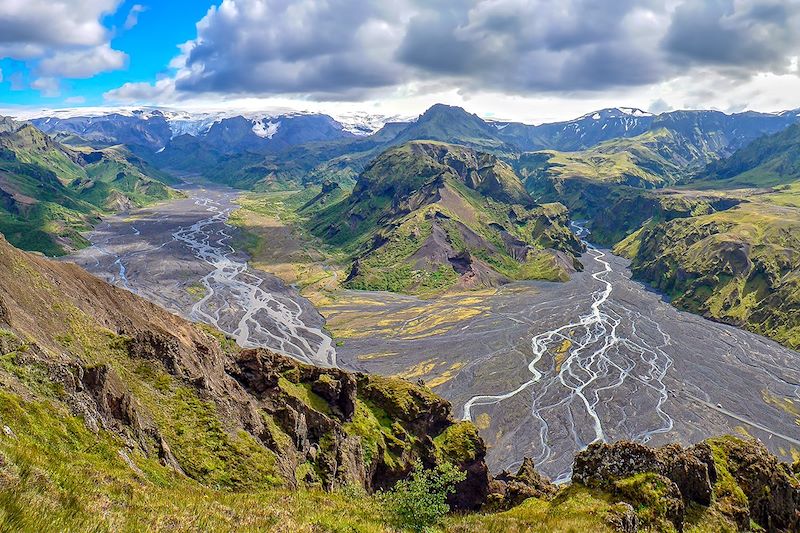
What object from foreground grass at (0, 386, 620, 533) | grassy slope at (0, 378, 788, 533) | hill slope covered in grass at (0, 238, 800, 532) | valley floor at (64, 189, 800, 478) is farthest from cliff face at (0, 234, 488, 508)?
valley floor at (64, 189, 800, 478)

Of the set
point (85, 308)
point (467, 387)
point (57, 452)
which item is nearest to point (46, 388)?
point (57, 452)

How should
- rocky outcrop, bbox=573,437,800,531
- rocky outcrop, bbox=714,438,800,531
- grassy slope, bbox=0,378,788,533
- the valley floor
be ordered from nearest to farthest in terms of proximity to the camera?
grassy slope, bbox=0,378,788,533 → rocky outcrop, bbox=573,437,800,531 → rocky outcrop, bbox=714,438,800,531 → the valley floor

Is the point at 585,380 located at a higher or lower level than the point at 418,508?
lower

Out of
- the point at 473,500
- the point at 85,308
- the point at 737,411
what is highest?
the point at 85,308

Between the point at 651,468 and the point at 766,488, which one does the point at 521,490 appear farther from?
the point at 766,488

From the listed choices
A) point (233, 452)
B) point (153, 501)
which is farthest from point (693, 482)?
point (153, 501)

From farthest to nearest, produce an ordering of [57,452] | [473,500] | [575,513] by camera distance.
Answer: [473,500]
[575,513]
[57,452]

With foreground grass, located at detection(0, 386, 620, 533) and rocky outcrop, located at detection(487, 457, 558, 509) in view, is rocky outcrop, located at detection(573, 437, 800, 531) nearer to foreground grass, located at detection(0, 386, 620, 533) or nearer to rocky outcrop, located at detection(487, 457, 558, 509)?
foreground grass, located at detection(0, 386, 620, 533)

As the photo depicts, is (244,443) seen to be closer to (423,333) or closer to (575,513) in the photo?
(575,513)
